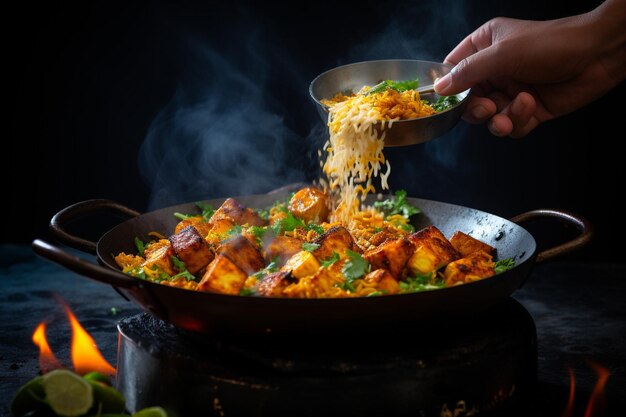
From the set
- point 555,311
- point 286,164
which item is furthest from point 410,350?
point 286,164

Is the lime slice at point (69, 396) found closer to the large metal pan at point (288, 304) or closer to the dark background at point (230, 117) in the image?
the large metal pan at point (288, 304)

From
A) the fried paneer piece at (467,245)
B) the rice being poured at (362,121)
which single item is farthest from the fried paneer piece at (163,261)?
the fried paneer piece at (467,245)

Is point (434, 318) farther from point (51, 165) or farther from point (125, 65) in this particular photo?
point (51, 165)

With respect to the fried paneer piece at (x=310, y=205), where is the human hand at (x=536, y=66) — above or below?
above

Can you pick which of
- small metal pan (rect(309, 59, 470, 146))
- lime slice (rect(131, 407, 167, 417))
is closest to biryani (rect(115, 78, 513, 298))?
small metal pan (rect(309, 59, 470, 146))

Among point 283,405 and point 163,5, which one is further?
point 163,5

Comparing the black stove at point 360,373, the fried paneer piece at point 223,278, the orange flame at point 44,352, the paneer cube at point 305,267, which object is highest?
the paneer cube at point 305,267

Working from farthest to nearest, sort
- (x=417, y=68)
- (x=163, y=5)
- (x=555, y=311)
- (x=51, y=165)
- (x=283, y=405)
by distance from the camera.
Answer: (x=51, y=165), (x=163, y=5), (x=555, y=311), (x=417, y=68), (x=283, y=405)

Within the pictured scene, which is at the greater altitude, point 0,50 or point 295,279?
point 0,50
